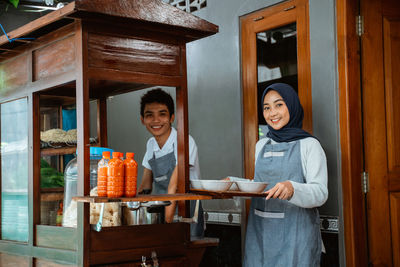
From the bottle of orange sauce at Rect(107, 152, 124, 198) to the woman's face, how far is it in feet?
3.81

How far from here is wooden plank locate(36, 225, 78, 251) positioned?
2.40 m

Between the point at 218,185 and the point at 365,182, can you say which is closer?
the point at 218,185

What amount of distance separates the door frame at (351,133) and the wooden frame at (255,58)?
27cm

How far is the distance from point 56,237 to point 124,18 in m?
1.15

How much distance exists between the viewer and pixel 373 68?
319 centimetres

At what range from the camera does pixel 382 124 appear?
3.21 metres

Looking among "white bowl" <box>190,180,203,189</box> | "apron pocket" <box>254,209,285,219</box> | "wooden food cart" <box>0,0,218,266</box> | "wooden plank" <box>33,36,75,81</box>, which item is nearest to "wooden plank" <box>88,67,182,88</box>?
"wooden food cart" <box>0,0,218,266</box>

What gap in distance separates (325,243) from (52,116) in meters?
1.95

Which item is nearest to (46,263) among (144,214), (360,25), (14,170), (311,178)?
(144,214)

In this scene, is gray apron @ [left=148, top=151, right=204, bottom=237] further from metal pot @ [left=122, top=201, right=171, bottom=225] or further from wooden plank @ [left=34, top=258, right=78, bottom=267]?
wooden plank @ [left=34, top=258, right=78, bottom=267]

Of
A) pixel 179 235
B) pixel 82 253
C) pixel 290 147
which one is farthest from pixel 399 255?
pixel 82 253

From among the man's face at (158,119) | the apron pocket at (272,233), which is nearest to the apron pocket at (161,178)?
the man's face at (158,119)

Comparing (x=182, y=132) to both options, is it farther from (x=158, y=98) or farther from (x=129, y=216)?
(x=158, y=98)

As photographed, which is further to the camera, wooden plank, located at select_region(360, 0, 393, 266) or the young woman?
wooden plank, located at select_region(360, 0, 393, 266)
